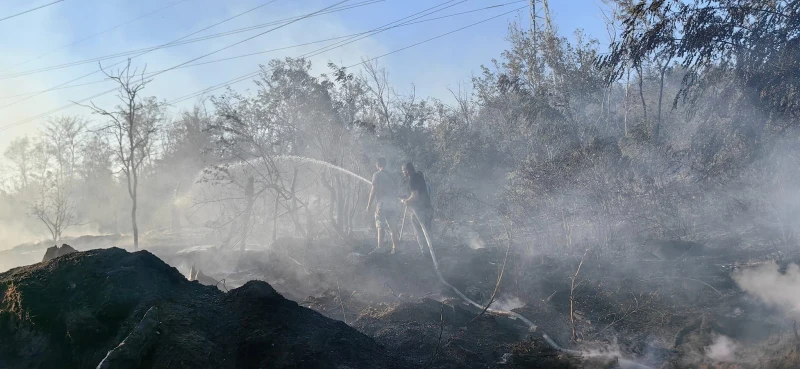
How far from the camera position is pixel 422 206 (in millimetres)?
9984

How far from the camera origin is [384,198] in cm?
1090

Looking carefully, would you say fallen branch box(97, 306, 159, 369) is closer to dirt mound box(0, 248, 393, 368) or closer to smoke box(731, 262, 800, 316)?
dirt mound box(0, 248, 393, 368)

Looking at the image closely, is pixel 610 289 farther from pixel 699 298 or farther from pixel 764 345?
pixel 764 345

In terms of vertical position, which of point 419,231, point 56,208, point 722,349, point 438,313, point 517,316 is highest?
point 56,208

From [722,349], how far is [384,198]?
7.08 metres

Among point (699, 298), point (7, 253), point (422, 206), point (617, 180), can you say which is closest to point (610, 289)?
point (699, 298)

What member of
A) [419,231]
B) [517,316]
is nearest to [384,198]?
[419,231]

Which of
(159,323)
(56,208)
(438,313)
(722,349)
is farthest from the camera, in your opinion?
(56,208)

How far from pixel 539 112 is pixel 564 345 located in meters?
6.11

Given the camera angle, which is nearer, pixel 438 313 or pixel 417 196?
pixel 438 313

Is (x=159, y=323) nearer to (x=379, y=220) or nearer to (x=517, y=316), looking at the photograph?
(x=517, y=316)

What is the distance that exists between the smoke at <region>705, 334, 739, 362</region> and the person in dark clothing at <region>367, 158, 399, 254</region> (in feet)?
21.5

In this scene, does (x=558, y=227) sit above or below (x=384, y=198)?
below

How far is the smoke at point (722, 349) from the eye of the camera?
4699 mm
